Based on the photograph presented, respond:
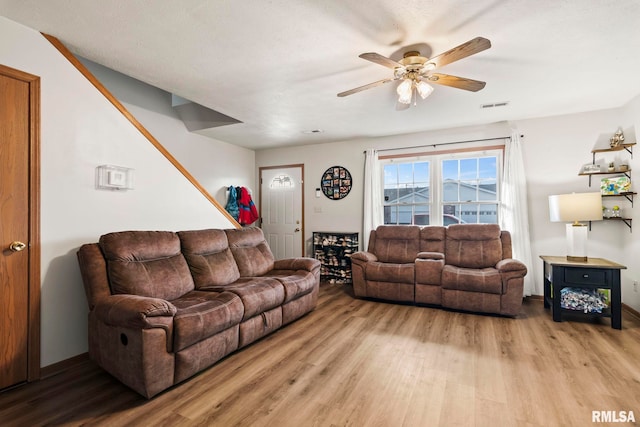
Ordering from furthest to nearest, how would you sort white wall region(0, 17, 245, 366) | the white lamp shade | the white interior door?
the white interior door
the white lamp shade
white wall region(0, 17, 245, 366)

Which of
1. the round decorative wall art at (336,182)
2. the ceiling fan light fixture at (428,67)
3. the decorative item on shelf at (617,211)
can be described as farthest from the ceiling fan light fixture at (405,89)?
the decorative item on shelf at (617,211)

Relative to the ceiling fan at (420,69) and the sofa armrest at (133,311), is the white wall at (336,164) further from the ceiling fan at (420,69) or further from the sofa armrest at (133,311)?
the sofa armrest at (133,311)

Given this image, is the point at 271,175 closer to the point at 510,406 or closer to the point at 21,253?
the point at 21,253

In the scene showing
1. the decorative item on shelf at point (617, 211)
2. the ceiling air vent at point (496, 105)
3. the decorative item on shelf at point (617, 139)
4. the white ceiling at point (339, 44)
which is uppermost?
the ceiling air vent at point (496, 105)

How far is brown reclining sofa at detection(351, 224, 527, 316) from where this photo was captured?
341 cm

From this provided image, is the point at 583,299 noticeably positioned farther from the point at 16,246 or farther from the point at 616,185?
the point at 16,246

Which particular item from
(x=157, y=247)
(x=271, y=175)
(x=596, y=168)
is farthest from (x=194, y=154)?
(x=596, y=168)

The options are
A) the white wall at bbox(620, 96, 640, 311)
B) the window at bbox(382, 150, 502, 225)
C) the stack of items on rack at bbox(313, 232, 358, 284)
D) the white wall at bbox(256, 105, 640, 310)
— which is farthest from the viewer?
the stack of items on rack at bbox(313, 232, 358, 284)

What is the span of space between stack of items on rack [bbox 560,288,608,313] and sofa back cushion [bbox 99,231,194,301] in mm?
3841

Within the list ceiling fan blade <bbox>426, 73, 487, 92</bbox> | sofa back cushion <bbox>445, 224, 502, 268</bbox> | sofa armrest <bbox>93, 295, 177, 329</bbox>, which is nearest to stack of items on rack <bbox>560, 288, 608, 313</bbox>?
sofa back cushion <bbox>445, 224, 502, 268</bbox>

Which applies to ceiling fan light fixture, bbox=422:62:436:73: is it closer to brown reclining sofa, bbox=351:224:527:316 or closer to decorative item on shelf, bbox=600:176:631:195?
brown reclining sofa, bbox=351:224:527:316

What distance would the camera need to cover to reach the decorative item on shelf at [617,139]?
3.57 meters

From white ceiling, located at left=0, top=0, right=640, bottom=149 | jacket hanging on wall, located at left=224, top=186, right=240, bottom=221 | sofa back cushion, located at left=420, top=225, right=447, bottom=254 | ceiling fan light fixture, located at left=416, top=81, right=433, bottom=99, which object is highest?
white ceiling, located at left=0, top=0, right=640, bottom=149

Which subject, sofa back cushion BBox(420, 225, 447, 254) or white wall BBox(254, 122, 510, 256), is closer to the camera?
sofa back cushion BBox(420, 225, 447, 254)
